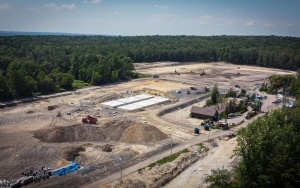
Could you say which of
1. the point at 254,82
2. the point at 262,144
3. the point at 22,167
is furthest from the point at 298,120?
the point at 254,82

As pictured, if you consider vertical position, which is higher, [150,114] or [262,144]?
[262,144]

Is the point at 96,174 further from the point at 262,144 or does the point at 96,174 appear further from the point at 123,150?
the point at 262,144

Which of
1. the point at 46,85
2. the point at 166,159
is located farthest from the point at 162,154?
the point at 46,85

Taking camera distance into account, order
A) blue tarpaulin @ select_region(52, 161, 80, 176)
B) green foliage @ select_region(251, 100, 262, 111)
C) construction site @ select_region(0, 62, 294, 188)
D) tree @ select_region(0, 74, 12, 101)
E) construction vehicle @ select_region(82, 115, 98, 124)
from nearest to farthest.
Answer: blue tarpaulin @ select_region(52, 161, 80, 176) < construction site @ select_region(0, 62, 294, 188) < construction vehicle @ select_region(82, 115, 98, 124) < green foliage @ select_region(251, 100, 262, 111) < tree @ select_region(0, 74, 12, 101)

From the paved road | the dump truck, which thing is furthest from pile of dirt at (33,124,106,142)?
the paved road

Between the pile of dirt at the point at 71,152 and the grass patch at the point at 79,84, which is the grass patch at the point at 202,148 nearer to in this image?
the pile of dirt at the point at 71,152

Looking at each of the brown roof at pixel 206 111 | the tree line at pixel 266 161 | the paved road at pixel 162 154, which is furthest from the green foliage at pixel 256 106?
the tree line at pixel 266 161

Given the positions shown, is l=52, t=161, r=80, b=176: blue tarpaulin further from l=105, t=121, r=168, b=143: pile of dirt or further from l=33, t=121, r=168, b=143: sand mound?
l=105, t=121, r=168, b=143: pile of dirt
